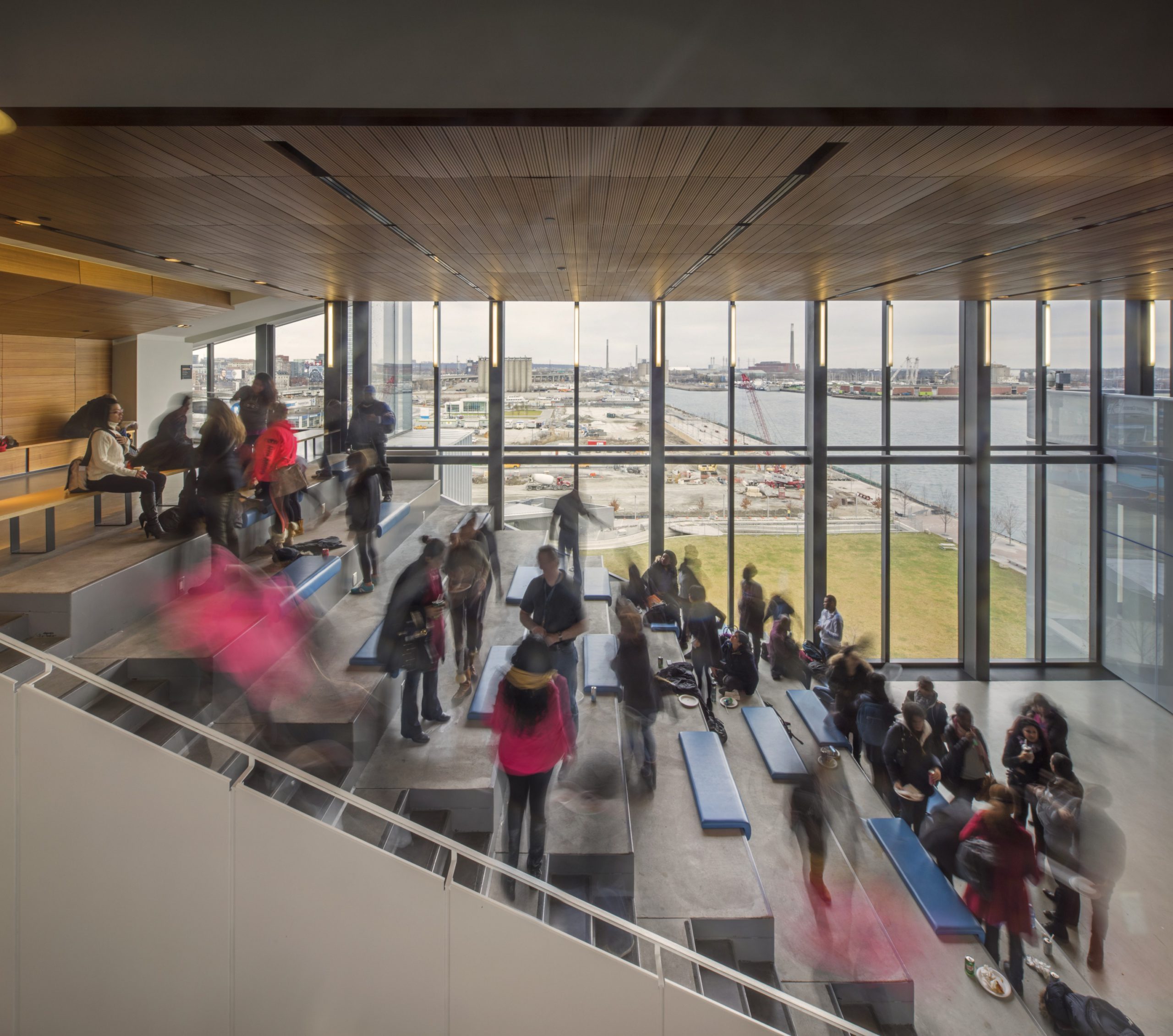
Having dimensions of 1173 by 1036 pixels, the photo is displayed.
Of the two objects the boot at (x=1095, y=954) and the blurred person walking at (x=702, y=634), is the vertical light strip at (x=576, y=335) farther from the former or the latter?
the boot at (x=1095, y=954)

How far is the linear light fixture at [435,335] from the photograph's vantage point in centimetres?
1248

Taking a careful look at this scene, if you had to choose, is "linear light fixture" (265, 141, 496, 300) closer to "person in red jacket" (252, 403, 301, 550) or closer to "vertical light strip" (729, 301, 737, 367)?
"person in red jacket" (252, 403, 301, 550)

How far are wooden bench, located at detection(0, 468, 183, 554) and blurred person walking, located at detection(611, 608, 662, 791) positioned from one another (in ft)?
15.3

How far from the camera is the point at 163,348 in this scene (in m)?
12.1

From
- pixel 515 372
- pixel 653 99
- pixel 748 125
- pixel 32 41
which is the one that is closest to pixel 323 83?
pixel 32 41

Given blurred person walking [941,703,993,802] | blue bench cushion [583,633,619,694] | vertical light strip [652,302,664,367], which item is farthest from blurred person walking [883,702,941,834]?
vertical light strip [652,302,664,367]

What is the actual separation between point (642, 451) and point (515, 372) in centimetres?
272

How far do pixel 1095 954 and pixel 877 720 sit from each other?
2.20m

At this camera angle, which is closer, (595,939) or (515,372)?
(595,939)

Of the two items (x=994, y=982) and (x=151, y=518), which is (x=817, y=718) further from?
(x=151, y=518)

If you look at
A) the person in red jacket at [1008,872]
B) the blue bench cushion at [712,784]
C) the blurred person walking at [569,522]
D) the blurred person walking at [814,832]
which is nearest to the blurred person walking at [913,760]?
the person in red jacket at [1008,872]

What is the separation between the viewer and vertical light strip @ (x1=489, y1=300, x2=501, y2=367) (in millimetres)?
12336

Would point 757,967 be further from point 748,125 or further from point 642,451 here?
point 642,451

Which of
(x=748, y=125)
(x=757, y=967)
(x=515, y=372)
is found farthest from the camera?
(x=515, y=372)
